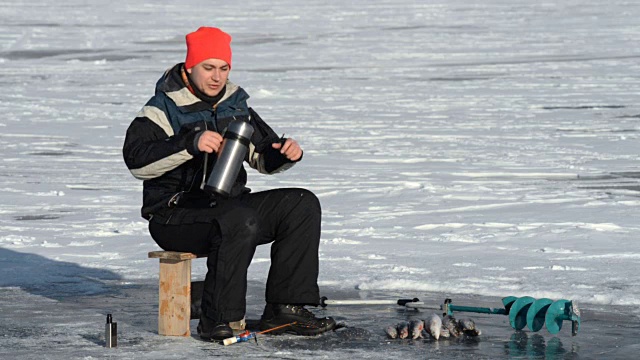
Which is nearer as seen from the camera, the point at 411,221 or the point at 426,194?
the point at 411,221

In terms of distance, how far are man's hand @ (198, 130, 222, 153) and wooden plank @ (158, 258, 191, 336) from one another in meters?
0.55

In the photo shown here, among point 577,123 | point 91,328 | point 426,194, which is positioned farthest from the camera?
point 577,123

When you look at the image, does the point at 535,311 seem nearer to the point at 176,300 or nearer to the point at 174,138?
the point at 176,300

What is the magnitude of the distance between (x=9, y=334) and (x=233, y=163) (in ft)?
4.07

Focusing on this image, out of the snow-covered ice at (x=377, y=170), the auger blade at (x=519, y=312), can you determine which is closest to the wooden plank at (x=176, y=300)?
the snow-covered ice at (x=377, y=170)

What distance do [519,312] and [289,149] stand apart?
1221 millimetres

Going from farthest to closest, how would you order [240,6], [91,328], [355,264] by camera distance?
[240,6] < [355,264] < [91,328]

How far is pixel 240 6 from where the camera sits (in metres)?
42.1

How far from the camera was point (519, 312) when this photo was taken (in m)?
5.66

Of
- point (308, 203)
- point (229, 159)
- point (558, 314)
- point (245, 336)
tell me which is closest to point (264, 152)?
point (308, 203)

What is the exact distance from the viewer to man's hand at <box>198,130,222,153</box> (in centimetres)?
531

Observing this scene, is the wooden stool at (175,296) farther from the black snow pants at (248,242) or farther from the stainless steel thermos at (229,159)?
the stainless steel thermos at (229,159)

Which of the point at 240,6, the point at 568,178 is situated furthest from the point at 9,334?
the point at 240,6

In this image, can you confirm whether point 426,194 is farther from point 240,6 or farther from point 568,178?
point 240,6
